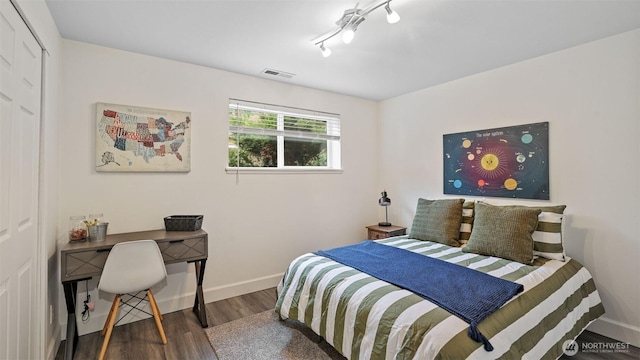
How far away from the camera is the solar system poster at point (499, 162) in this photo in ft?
8.87

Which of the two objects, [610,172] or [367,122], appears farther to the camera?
[367,122]

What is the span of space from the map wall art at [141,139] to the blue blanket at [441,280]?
5.40 ft

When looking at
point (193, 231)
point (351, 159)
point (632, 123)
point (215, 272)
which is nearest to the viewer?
point (632, 123)

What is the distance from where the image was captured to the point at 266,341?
225cm

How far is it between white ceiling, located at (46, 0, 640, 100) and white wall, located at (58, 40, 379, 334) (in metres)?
0.20

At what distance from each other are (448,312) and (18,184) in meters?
2.30

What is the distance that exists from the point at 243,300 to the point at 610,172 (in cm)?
338

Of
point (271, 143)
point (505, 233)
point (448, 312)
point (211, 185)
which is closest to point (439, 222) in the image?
point (505, 233)

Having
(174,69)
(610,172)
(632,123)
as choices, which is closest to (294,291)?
(174,69)

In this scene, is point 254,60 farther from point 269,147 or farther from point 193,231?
point 193,231

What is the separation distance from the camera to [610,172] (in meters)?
2.33

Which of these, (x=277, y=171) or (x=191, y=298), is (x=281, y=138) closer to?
(x=277, y=171)

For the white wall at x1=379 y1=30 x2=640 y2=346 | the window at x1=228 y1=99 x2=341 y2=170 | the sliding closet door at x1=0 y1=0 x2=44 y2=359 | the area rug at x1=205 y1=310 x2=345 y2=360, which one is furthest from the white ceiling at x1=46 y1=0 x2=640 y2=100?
the area rug at x1=205 y1=310 x2=345 y2=360

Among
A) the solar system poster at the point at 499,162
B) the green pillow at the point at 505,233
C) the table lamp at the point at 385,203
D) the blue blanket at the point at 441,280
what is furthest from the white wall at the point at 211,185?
the green pillow at the point at 505,233
